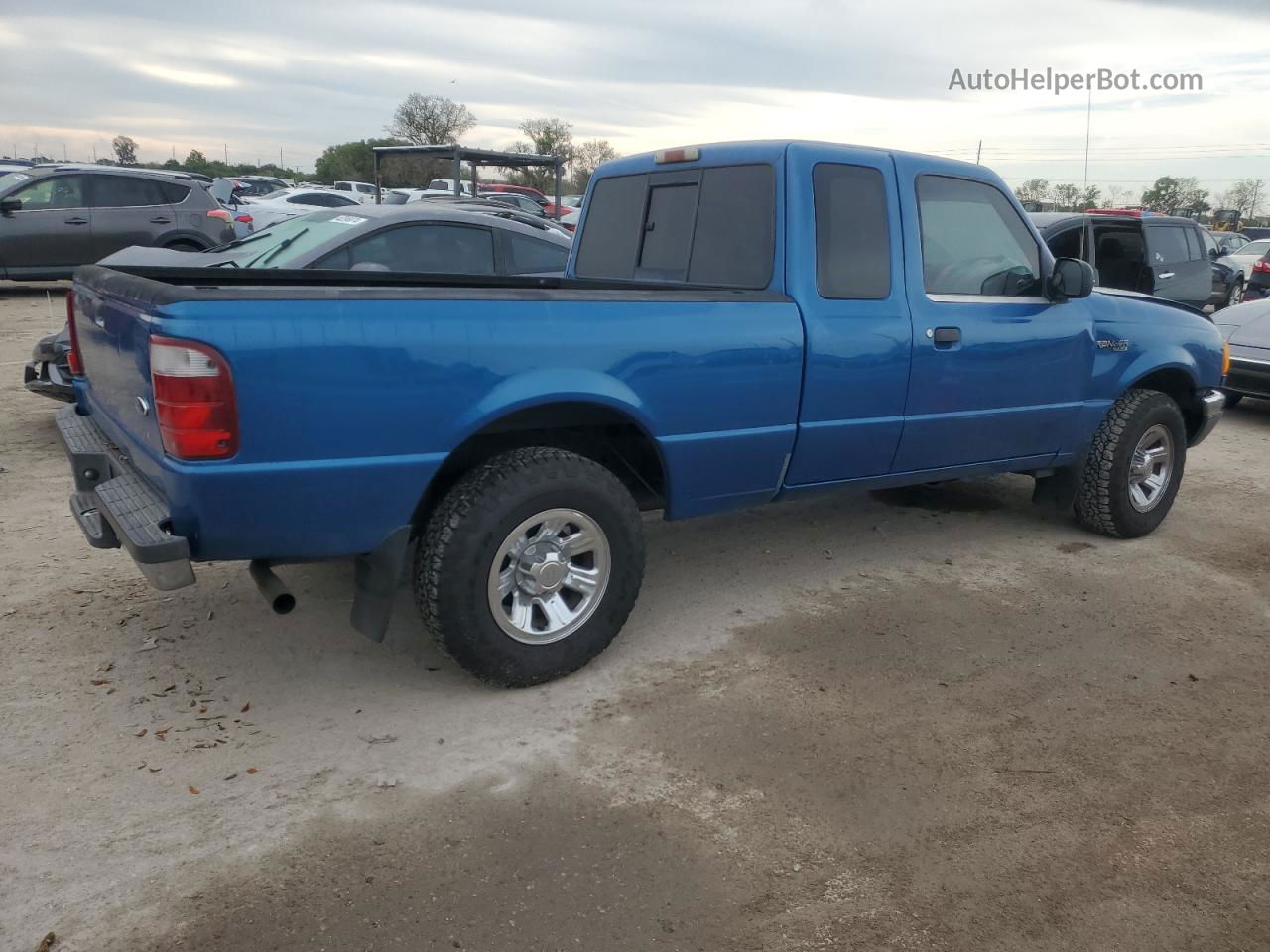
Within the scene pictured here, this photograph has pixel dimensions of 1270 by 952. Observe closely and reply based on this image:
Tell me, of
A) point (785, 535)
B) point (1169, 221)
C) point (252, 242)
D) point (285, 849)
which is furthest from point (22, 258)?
point (1169, 221)

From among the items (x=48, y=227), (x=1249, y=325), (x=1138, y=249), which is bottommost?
(x=1249, y=325)

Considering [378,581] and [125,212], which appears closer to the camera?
[378,581]

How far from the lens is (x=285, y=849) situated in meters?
2.76

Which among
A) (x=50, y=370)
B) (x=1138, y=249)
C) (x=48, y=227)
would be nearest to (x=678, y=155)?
(x=50, y=370)

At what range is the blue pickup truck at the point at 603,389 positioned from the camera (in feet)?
9.88

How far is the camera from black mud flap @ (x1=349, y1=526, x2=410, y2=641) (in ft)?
11.0

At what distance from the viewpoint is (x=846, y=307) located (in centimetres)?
427

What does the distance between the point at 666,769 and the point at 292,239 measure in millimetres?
5321

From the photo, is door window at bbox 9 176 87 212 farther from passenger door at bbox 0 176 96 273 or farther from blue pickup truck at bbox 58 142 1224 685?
blue pickup truck at bbox 58 142 1224 685

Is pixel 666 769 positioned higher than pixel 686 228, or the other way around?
pixel 686 228

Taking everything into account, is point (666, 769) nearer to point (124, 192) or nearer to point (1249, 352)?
point (1249, 352)

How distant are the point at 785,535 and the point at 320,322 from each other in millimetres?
3248

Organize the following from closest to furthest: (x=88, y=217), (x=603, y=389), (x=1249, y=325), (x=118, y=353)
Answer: (x=118, y=353)
(x=603, y=389)
(x=1249, y=325)
(x=88, y=217)

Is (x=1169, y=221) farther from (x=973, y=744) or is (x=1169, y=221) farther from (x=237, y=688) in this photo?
(x=237, y=688)
